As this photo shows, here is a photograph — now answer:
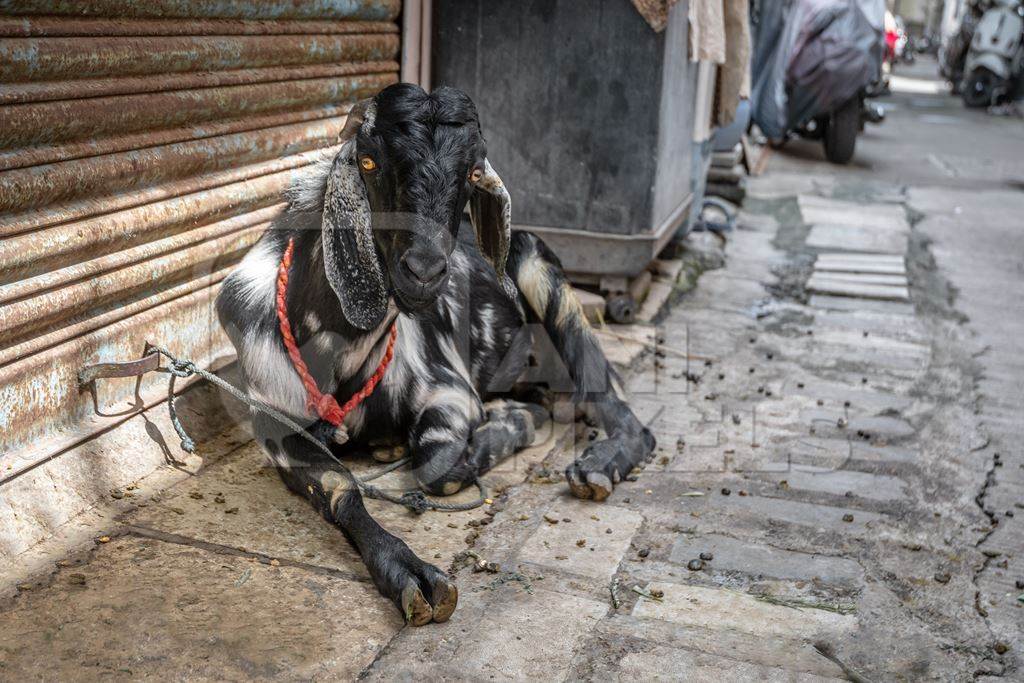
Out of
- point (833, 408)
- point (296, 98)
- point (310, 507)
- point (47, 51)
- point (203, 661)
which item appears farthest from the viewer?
point (833, 408)

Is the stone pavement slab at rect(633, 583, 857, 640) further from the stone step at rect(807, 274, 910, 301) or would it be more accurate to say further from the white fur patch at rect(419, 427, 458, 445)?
the stone step at rect(807, 274, 910, 301)

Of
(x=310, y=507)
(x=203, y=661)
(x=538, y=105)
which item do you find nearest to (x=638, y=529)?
(x=310, y=507)

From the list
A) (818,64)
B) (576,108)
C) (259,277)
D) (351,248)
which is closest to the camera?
(351,248)

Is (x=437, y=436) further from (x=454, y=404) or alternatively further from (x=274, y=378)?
(x=274, y=378)

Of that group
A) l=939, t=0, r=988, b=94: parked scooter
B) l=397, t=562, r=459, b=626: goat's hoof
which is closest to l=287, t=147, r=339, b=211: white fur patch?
l=397, t=562, r=459, b=626: goat's hoof

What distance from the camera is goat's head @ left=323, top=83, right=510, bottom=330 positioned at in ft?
10.1

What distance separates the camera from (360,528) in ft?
10.3

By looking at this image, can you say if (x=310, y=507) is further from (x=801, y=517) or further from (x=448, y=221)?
(x=801, y=517)

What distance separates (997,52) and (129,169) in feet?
54.9

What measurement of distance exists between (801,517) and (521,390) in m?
1.37

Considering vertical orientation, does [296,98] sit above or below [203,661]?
above

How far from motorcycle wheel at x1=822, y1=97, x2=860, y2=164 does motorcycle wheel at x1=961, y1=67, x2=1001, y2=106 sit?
735 centimetres

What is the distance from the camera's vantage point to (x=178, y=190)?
3711mm

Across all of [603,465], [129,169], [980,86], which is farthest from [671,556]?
[980,86]
